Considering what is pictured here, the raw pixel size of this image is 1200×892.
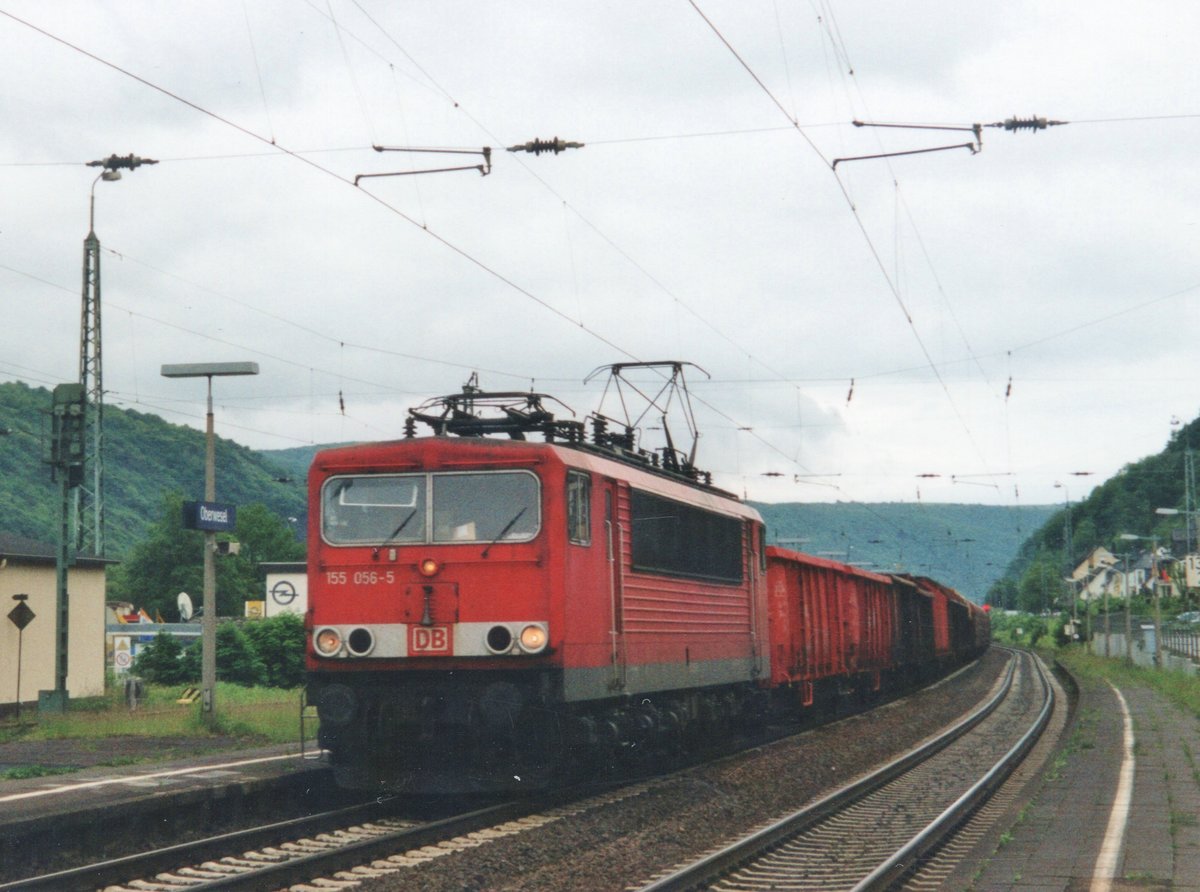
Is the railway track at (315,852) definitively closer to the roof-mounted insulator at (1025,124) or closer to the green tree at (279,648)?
the roof-mounted insulator at (1025,124)

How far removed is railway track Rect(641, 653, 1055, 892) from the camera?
10156mm

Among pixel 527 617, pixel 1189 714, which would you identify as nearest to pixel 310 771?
pixel 527 617

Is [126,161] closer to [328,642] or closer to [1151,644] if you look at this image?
[328,642]

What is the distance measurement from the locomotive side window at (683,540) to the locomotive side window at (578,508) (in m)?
1.24

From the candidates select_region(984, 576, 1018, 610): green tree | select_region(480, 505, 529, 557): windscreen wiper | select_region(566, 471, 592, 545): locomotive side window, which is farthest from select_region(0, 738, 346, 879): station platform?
select_region(984, 576, 1018, 610): green tree

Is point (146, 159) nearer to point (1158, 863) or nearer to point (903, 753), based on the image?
point (903, 753)

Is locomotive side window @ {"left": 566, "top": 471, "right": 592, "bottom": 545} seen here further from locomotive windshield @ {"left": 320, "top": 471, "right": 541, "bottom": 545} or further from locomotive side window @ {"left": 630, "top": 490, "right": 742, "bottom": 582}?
locomotive side window @ {"left": 630, "top": 490, "right": 742, "bottom": 582}

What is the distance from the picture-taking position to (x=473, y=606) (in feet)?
43.5

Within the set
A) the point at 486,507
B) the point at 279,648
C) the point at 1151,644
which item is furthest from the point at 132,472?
the point at 486,507

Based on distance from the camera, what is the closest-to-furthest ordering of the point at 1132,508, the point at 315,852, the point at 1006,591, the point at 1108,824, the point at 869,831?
the point at 315,852, the point at 1108,824, the point at 869,831, the point at 1132,508, the point at 1006,591

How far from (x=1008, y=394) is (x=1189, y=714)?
26.2 feet

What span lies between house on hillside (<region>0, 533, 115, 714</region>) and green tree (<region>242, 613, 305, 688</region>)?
30.9ft

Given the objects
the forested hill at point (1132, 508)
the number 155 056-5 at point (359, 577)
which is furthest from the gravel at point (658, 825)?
the forested hill at point (1132, 508)

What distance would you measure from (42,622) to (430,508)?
19149 millimetres
